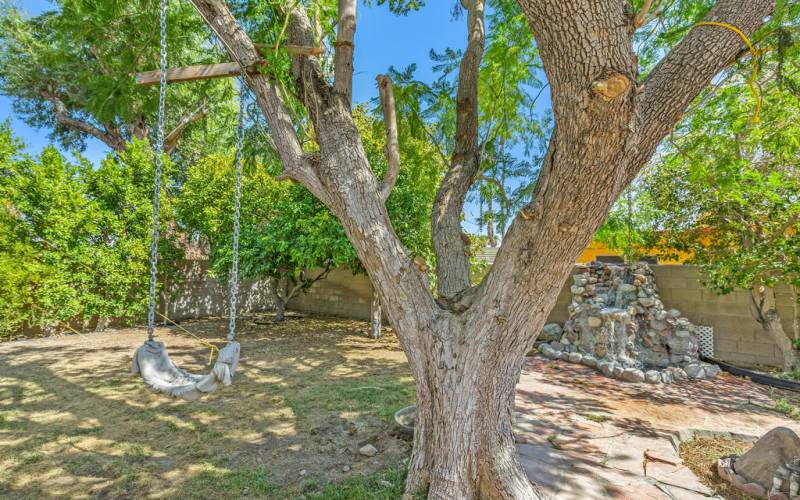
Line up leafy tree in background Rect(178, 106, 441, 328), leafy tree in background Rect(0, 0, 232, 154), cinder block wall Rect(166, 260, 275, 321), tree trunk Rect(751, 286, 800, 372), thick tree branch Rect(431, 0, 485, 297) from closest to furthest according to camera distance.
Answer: thick tree branch Rect(431, 0, 485, 297), leafy tree in background Rect(0, 0, 232, 154), tree trunk Rect(751, 286, 800, 372), leafy tree in background Rect(178, 106, 441, 328), cinder block wall Rect(166, 260, 275, 321)

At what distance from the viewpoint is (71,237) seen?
5.98 metres

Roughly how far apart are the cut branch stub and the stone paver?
2.15 m

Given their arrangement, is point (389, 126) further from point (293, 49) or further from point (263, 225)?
point (263, 225)

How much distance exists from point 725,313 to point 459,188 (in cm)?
516

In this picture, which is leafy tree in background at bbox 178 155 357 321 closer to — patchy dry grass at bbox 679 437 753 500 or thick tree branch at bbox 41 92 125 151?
patchy dry grass at bbox 679 437 753 500

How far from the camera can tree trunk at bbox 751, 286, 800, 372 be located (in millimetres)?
4691

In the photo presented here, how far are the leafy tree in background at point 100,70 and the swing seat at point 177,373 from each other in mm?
2224

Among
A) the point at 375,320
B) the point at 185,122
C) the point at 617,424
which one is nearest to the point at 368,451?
the point at 617,424

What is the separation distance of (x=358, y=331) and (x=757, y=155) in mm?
7216

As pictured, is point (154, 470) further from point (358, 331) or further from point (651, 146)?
point (358, 331)

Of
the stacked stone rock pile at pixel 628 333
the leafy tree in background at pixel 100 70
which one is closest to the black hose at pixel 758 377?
the stacked stone rock pile at pixel 628 333

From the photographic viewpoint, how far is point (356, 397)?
3775 millimetres

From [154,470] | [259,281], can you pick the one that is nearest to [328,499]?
[154,470]

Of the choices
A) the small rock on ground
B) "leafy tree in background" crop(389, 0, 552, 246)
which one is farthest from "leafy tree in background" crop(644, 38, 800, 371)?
the small rock on ground
